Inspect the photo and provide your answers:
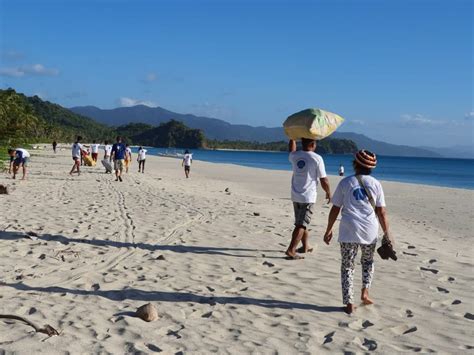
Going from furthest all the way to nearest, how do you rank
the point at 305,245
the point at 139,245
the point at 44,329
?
the point at 139,245 < the point at 305,245 < the point at 44,329

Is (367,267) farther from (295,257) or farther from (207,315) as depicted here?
(295,257)

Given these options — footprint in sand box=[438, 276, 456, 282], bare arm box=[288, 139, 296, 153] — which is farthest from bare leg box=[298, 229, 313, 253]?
footprint in sand box=[438, 276, 456, 282]

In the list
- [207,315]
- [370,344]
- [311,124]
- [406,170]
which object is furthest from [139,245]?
[406,170]

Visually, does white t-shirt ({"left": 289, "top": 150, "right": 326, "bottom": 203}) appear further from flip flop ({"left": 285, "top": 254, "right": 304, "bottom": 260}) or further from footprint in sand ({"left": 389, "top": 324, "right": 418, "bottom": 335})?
footprint in sand ({"left": 389, "top": 324, "right": 418, "bottom": 335})

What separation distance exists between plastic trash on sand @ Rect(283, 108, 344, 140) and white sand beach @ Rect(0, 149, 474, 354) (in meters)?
1.84

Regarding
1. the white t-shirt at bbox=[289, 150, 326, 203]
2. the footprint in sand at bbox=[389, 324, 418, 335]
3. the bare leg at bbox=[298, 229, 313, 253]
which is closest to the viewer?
the footprint in sand at bbox=[389, 324, 418, 335]

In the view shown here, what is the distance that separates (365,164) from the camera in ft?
15.7

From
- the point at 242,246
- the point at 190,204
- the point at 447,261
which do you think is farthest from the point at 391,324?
the point at 190,204

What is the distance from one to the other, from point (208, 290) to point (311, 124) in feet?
8.45

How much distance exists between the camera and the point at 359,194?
478 centimetres

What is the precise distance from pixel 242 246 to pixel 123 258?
1.99 m

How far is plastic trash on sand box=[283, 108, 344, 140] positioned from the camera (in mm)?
6379

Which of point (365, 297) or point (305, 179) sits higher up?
point (305, 179)

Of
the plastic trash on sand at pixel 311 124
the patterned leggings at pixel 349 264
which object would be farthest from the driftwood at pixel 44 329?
the plastic trash on sand at pixel 311 124
